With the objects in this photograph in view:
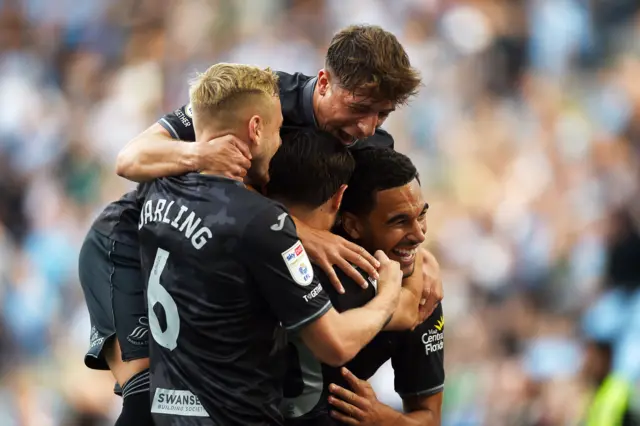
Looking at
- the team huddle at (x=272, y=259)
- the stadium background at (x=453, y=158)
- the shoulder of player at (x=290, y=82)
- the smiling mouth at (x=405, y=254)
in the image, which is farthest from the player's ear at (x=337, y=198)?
the stadium background at (x=453, y=158)

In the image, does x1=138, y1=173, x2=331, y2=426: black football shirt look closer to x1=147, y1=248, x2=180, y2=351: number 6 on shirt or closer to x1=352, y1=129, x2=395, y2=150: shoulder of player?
x1=147, y1=248, x2=180, y2=351: number 6 on shirt

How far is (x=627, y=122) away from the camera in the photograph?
8195mm

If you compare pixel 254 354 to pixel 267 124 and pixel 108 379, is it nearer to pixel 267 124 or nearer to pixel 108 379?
pixel 267 124

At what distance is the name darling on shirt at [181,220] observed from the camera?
358cm

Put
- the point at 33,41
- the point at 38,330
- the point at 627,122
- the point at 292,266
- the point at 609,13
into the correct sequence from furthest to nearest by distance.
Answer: the point at 33,41
the point at 38,330
the point at 609,13
the point at 627,122
the point at 292,266

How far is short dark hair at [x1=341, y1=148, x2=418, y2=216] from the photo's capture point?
13.6 feet

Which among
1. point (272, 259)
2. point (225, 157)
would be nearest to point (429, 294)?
point (272, 259)

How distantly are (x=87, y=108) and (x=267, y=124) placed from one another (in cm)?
738

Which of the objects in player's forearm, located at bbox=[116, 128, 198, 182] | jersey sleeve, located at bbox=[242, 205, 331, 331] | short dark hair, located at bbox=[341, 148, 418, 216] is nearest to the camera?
jersey sleeve, located at bbox=[242, 205, 331, 331]

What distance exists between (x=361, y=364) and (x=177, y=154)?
1094 millimetres

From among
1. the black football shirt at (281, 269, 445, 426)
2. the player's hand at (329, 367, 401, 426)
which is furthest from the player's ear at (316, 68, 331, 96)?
the player's hand at (329, 367, 401, 426)

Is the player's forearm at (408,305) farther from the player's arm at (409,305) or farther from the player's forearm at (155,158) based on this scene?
the player's forearm at (155,158)

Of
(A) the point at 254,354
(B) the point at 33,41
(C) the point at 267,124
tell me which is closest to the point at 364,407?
(A) the point at 254,354

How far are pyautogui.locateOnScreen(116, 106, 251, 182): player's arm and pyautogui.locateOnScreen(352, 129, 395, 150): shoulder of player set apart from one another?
2.14 ft
